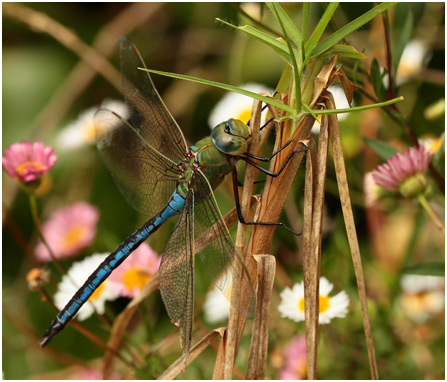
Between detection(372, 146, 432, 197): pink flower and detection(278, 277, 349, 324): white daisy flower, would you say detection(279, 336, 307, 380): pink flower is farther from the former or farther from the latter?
detection(372, 146, 432, 197): pink flower

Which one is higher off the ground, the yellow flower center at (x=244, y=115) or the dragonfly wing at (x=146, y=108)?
the yellow flower center at (x=244, y=115)

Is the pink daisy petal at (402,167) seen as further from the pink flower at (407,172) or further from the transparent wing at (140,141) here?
the transparent wing at (140,141)

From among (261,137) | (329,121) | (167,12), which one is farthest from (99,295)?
(167,12)

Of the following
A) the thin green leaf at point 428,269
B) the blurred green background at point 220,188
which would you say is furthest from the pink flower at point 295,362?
the thin green leaf at point 428,269

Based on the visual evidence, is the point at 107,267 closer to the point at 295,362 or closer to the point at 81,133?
the point at 295,362

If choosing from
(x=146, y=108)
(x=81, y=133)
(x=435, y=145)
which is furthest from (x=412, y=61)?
(x=81, y=133)

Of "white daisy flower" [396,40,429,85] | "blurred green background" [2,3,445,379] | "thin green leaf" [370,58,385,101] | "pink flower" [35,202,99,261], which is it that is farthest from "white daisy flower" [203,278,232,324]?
"white daisy flower" [396,40,429,85]

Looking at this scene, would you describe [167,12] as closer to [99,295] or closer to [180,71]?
[180,71]
